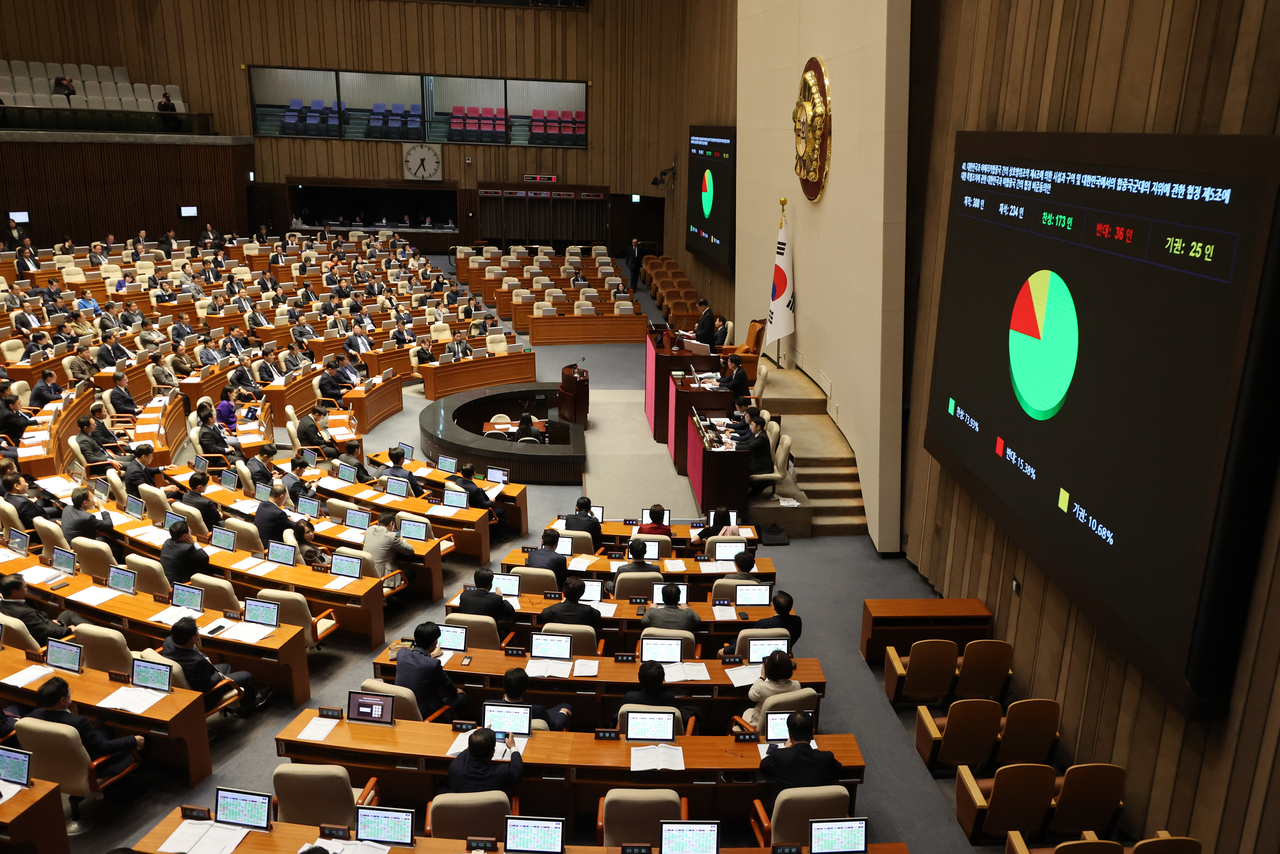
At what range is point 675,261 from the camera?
25406 mm

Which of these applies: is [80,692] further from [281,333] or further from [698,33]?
[698,33]

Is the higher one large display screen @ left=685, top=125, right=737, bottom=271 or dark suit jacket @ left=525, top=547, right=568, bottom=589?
large display screen @ left=685, top=125, right=737, bottom=271

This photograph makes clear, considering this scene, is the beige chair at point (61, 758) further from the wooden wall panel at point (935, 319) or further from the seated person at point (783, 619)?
the wooden wall panel at point (935, 319)

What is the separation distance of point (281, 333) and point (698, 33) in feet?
40.8

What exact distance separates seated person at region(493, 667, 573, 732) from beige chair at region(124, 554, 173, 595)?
10.7 feet

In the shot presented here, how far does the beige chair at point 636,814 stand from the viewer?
484 cm

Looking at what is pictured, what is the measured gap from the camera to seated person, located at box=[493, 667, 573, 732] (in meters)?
5.60

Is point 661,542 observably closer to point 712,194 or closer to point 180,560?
point 180,560

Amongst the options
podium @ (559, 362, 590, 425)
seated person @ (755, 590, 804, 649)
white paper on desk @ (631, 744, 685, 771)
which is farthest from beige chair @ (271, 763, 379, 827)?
podium @ (559, 362, 590, 425)

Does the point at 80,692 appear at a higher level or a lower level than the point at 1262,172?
Result: lower

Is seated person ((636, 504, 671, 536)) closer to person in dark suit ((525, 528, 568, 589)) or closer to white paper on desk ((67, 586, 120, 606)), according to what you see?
person in dark suit ((525, 528, 568, 589))

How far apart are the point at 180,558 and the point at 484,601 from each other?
2.68m

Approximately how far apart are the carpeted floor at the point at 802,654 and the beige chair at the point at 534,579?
127cm

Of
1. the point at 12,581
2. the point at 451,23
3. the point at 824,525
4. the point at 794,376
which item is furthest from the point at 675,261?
the point at 12,581
